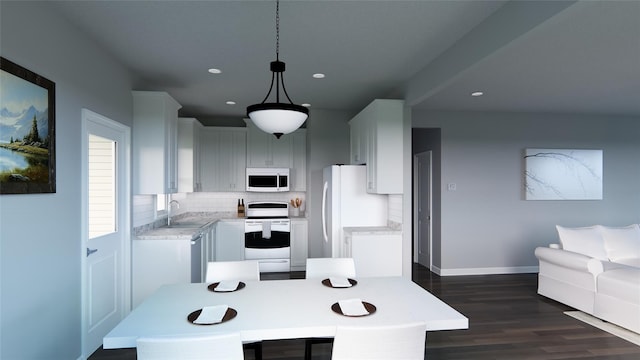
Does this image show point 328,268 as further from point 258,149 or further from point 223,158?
point 223,158

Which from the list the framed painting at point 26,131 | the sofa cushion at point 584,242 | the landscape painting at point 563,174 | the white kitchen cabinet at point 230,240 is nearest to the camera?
the framed painting at point 26,131

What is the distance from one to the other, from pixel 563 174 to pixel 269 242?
4.78 meters

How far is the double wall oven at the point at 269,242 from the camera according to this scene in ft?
17.3

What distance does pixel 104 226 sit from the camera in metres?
3.03

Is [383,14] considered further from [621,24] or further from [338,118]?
[338,118]

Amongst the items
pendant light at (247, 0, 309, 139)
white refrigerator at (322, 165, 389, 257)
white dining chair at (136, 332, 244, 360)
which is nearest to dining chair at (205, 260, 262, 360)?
pendant light at (247, 0, 309, 139)

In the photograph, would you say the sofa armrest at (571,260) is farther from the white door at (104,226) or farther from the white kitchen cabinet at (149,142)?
the white door at (104,226)

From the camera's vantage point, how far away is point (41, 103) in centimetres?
207

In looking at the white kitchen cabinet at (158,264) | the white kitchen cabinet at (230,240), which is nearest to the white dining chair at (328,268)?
the white kitchen cabinet at (158,264)

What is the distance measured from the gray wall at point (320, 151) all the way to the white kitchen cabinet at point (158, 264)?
214cm

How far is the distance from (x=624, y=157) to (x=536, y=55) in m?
4.21

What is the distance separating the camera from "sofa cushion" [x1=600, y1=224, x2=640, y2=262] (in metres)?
4.11

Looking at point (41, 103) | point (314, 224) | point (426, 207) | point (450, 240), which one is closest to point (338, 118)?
point (314, 224)

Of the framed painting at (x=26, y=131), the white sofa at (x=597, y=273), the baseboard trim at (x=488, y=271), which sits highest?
the framed painting at (x=26, y=131)
